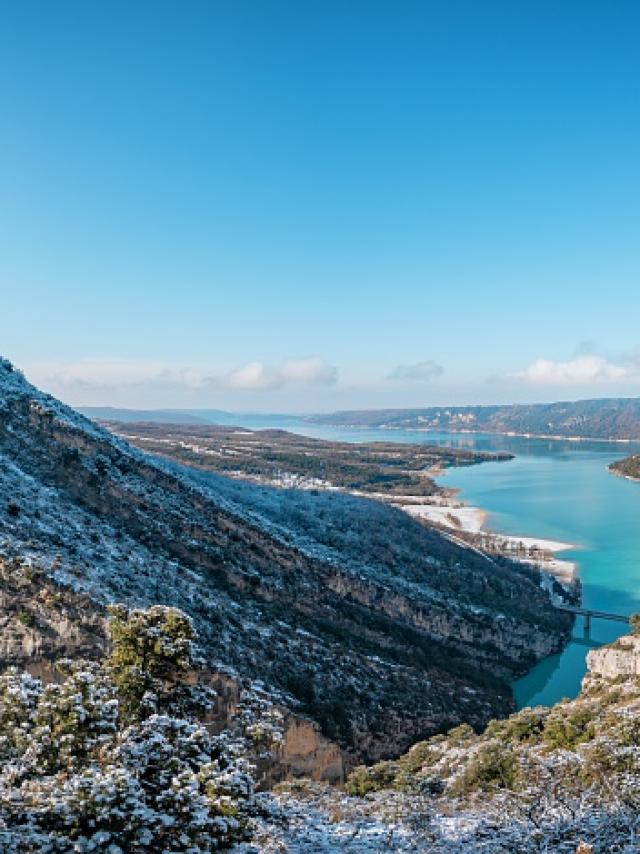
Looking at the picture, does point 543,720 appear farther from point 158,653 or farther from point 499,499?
point 499,499

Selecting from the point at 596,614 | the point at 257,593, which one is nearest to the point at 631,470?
the point at 596,614

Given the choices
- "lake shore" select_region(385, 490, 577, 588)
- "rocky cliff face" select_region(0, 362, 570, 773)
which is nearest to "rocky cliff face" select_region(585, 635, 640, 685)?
"rocky cliff face" select_region(0, 362, 570, 773)

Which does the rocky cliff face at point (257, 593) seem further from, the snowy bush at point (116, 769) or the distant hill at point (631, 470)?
the distant hill at point (631, 470)

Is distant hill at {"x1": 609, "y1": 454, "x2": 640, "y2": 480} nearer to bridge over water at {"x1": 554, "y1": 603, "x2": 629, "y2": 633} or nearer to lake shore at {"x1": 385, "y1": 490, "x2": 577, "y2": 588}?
lake shore at {"x1": 385, "y1": 490, "x2": 577, "y2": 588}

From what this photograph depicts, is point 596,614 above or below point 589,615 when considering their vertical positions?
below

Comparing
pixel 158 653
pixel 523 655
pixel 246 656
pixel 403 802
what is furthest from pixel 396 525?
pixel 158 653

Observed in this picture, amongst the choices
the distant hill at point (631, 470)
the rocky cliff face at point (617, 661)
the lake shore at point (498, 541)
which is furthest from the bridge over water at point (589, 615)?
the distant hill at point (631, 470)

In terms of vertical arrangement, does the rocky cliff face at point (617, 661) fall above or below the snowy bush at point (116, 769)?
below

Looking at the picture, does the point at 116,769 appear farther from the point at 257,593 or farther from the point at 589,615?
the point at 589,615
